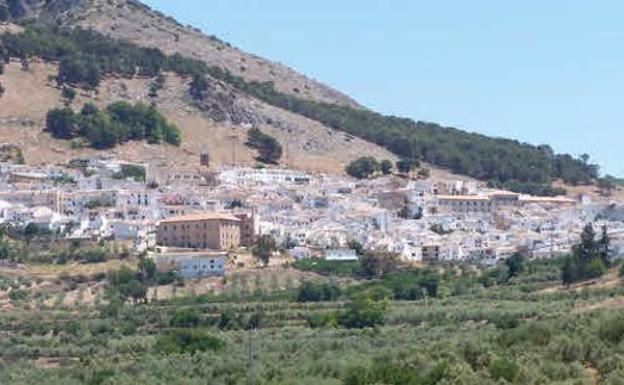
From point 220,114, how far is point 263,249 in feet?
108

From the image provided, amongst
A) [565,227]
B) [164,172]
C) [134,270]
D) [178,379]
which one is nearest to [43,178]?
[164,172]

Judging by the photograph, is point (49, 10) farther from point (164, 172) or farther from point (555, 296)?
point (555, 296)

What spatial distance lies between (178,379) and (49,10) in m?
99.7

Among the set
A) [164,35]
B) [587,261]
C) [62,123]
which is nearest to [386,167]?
[62,123]

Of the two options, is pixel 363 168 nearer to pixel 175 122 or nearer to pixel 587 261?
pixel 175 122

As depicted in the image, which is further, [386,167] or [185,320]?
[386,167]

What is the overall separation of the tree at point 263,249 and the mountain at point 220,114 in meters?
23.4

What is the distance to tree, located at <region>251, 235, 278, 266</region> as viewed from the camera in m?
71.2

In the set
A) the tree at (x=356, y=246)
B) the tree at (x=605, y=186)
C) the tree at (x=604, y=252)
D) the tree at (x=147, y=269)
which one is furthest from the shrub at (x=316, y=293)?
the tree at (x=605, y=186)

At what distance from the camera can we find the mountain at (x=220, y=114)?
10100 centimetres

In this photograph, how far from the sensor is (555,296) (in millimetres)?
53969

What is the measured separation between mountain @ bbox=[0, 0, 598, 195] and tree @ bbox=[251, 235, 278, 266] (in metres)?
23.4

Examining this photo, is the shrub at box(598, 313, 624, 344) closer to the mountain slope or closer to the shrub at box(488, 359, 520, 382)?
the shrub at box(488, 359, 520, 382)

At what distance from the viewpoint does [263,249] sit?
72.1m
